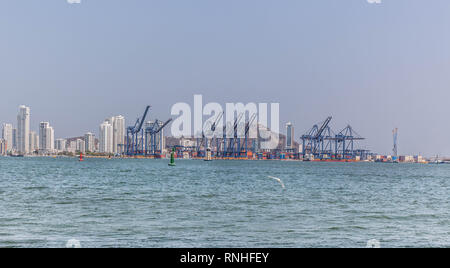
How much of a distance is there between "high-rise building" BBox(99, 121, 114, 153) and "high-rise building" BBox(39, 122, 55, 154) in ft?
80.8

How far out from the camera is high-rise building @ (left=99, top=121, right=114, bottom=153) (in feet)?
594

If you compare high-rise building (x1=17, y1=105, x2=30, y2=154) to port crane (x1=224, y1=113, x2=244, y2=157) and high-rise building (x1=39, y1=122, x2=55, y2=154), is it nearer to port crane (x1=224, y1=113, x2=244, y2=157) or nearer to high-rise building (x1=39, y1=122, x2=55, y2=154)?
high-rise building (x1=39, y1=122, x2=55, y2=154)

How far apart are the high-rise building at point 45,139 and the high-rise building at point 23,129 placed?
5586 millimetres

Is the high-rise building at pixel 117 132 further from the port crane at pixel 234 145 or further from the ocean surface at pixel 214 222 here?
the ocean surface at pixel 214 222

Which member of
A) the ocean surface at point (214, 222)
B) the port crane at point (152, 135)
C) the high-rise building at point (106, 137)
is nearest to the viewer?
the ocean surface at point (214, 222)

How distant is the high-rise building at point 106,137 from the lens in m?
181

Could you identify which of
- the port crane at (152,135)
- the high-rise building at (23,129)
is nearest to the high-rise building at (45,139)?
the high-rise building at (23,129)

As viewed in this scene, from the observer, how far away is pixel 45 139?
640ft

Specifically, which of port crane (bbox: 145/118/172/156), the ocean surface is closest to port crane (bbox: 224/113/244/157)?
port crane (bbox: 145/118/172/156)

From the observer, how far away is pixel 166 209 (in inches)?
648

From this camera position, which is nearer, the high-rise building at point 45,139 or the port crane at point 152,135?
the port crane at point 152,135

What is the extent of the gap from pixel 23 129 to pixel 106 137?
3275 centimetres

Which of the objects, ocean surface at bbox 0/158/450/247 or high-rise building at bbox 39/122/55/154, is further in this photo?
high-rise building at bbox 39/122/55/154
